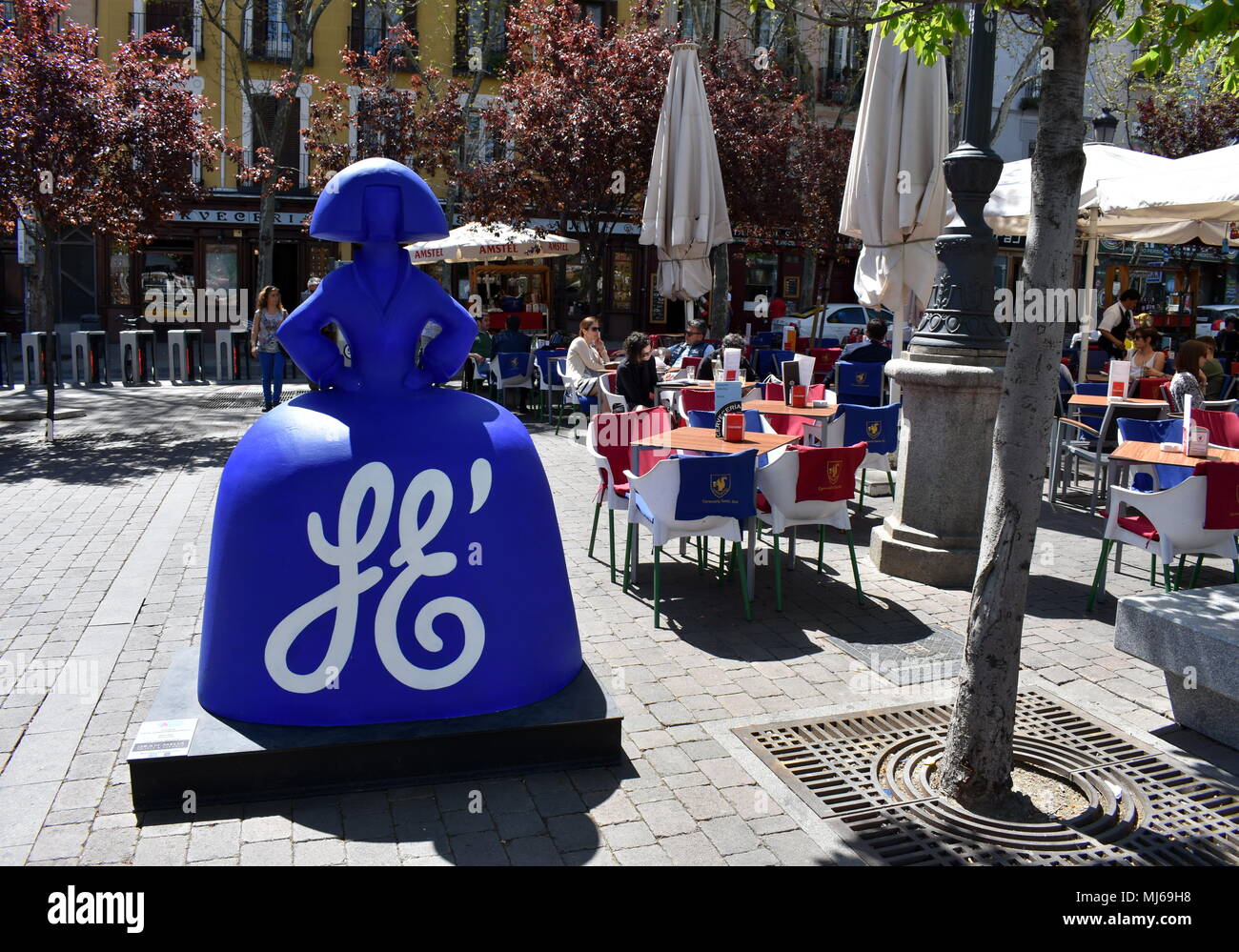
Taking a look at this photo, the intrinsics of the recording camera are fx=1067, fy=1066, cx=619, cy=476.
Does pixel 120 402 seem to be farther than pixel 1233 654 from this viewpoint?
Yes

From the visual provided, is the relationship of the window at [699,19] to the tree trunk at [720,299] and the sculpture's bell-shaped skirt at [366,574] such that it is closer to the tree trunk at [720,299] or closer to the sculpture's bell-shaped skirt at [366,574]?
the tree trunk at [720,299]

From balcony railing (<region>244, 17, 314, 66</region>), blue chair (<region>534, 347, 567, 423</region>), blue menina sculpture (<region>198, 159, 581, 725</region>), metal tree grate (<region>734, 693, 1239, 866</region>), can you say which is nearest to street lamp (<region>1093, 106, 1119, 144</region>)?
blue chair (<region>534, 347, 567, 423</region>)

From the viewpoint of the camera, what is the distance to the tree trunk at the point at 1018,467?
3.79 metres

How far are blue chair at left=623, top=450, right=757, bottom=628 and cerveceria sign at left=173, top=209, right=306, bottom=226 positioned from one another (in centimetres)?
2466

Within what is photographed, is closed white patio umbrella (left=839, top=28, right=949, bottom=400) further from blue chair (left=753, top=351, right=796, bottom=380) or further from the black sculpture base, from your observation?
the black sculpture base

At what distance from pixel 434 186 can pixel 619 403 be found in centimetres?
2286

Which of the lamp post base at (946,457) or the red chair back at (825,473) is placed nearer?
the red chair back at (825,473)

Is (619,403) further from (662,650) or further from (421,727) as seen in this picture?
(421,727)

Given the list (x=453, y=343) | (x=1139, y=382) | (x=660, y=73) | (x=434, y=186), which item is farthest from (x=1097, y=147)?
(x=434, y=186)

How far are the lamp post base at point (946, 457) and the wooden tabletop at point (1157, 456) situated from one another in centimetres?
86

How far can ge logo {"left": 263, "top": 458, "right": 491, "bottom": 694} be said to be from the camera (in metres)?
4.10

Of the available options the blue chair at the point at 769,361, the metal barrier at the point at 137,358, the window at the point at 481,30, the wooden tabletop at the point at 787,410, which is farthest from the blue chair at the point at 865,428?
the window at the point at 481,30

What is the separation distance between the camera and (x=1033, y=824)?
3.92 metres

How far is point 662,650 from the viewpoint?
573 cm
